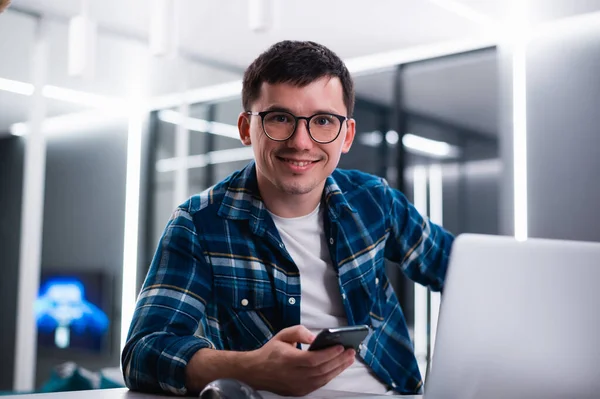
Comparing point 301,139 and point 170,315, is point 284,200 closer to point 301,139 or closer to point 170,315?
point 301,139

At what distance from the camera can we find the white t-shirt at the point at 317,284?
57.7 inches

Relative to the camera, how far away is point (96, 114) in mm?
4758

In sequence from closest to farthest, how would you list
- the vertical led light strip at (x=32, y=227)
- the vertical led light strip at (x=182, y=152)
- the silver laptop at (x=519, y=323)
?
the silver laptop at (x=519, y=323)
the vertical led light strip at (x=32, y=227)
the vertical led light strip at (x=182, y=152)

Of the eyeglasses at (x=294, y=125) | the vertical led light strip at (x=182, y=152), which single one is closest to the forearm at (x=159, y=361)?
the eyeglasses at (x=294, y=125)

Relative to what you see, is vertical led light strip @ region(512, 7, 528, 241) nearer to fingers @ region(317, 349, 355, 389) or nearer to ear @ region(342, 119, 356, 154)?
ear @ region(342, 119, 356, 154)

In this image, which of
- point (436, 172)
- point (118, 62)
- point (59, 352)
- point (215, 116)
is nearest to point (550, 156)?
point (436, 172)

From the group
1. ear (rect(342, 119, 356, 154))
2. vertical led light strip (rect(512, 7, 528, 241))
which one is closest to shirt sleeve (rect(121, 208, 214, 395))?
ear (rect(342, 119, 356, 154))

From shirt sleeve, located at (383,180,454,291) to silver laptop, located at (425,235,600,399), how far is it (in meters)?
0.65

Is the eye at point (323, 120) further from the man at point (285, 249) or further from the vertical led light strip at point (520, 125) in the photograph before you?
the vertical led light strip at point (520, 125)

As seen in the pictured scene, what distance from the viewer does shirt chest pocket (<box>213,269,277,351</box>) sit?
4.63ft

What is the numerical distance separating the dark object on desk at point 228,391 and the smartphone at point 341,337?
0.39 ft

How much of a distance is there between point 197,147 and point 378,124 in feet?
4.94

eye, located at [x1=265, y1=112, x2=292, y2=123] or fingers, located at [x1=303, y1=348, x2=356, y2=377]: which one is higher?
eye, located at [x1=265, y1=112, x2=292, y2=123]

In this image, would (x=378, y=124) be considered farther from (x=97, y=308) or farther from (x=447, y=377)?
(x=447, y=377)
